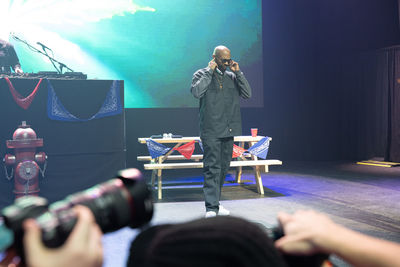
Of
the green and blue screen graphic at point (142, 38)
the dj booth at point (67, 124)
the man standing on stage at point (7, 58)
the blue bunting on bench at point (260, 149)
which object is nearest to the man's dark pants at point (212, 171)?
the blue bunting on bench at point (260, 149)

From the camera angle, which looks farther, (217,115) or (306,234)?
(217,115)

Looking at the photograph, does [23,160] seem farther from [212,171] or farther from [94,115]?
[212,171]

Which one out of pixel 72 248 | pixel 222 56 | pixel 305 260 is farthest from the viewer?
pixel 222 56

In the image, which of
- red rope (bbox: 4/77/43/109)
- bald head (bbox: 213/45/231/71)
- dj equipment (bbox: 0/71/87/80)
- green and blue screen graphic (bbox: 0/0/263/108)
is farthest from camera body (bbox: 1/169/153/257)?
green and blue screen graphic (bbox: 0/0/263/108)

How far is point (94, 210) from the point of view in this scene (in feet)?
1.44

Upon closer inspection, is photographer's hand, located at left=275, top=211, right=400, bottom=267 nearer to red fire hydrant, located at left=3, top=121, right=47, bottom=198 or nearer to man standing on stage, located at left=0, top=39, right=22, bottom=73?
red fire hydrant, located at left=3, top=121, right=47, bottom=198

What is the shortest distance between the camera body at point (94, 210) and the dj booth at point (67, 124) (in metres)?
4.27

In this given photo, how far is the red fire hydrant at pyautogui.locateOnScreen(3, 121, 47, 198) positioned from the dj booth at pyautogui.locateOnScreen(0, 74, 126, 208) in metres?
0.19

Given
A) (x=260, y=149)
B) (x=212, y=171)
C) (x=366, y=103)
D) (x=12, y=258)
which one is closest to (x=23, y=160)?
(x=212, y=171)

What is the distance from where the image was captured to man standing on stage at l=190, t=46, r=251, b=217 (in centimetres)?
364

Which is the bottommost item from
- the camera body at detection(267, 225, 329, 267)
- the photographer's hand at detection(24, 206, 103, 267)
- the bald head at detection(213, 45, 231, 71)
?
the camera body at detection(267, 225, 329, 267)

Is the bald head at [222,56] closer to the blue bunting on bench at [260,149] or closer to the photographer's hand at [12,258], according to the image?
the blue bunting on bench at [260,149]

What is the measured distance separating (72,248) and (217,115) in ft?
11.1

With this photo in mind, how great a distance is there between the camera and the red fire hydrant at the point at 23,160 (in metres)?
4.10
